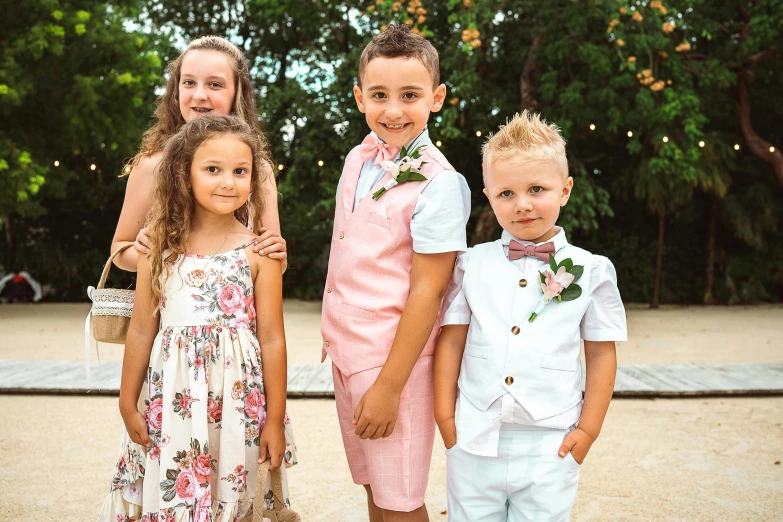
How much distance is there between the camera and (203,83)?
7.91 ft

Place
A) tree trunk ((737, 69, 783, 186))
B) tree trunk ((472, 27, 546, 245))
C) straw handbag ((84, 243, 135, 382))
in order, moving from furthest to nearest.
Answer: tree trunk ((737, 69, 783, 186))
tree trunk ((472, 27, 546, 245))
straw handbag ((84, 243, 135, 382))

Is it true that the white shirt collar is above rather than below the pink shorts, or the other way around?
above

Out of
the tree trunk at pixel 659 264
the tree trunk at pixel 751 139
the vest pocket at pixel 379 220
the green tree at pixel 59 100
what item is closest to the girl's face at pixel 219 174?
the vest pocket at pixel 379 220

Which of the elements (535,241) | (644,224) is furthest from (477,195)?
(535,241)

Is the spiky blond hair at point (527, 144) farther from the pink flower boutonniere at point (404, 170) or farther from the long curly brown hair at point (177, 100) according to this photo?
the long curly brown hair at point (177, 100)

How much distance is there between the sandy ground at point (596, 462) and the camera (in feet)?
10.7

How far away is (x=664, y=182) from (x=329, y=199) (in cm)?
587

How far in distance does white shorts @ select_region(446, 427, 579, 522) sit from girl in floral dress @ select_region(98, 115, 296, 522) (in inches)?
22.6

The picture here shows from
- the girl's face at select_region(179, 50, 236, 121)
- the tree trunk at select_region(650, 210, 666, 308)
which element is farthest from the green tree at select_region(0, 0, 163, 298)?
the girl's face at select_region(179, 50, 236, 121)

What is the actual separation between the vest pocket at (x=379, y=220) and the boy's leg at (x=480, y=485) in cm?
62

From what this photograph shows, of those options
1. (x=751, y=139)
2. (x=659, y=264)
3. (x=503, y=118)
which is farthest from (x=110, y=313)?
(x=751, y=139)

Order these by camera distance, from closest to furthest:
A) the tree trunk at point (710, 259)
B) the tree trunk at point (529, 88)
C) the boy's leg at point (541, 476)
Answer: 1. the boy's leg at point (541, 476)
2. the tree trunk at point (529, 88)
3. the tree trunk at point (710, 259)

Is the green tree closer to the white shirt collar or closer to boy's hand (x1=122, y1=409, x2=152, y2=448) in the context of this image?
boy's hand (x1=122, y1=409, x2=152, y2=448)

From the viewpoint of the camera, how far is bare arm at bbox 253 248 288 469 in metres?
2.12
